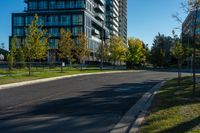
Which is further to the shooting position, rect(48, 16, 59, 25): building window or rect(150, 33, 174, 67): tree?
rect(48, 16, 59, 25): building window

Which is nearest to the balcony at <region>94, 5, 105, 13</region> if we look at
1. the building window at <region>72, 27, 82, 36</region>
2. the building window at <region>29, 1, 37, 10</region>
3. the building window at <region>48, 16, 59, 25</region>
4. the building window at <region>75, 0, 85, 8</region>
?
the building window at <region>75, 0, 85, 8</region>

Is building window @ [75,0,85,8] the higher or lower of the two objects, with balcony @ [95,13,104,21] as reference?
higher

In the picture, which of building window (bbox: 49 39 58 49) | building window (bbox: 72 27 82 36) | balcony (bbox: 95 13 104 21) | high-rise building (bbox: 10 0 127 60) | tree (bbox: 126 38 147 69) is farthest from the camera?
balcony (bbox: 95 13 104 21)

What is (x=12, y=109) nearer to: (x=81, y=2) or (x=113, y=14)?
(x=81, y=2)

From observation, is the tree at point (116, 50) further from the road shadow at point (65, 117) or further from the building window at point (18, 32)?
the road shadow at point (65, 117)

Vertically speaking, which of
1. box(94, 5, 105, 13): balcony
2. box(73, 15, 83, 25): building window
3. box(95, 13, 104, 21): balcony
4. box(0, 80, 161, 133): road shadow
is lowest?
box(0, 80, 161, 133): road shadow

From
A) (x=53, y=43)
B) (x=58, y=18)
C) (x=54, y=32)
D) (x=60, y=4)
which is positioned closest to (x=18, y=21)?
(x=54, y=32)

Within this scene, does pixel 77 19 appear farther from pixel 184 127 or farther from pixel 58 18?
pixel 184 127

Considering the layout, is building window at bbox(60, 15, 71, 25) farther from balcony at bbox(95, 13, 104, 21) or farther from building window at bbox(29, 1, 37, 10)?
balcony at bbox(95, 13, 104, 21)

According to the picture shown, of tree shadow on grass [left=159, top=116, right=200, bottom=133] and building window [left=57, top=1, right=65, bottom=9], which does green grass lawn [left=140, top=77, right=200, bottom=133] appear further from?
building window [left=57, top=1, right=65, bottom=9]

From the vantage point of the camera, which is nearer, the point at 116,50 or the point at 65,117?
the point at 65,117

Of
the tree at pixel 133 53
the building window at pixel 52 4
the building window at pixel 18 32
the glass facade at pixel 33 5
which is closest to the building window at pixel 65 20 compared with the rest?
the building window at pixel 52 4

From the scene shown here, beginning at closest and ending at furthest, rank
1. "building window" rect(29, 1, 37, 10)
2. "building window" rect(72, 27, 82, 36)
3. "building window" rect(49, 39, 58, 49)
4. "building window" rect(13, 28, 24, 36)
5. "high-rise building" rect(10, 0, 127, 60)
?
"building window" rect(72, 27, 82, 36)
"high-rise building" rect(10, 0, 127, 60)
"building window" rect(49, 39, 58, 49)
"building window" rect(13, 28, 24, 36)
"building window" rect(29, 1, 37, 10)

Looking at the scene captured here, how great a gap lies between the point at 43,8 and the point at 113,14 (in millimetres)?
54892
